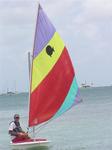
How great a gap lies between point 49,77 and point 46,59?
2.59 ft

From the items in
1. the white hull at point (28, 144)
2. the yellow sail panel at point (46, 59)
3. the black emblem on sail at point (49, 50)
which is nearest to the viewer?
the white hull at point (28, 144)

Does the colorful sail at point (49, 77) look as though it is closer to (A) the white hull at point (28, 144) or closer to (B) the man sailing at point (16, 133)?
(B) the man sailing at point (16, 133)

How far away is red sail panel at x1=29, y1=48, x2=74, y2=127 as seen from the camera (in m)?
24.1

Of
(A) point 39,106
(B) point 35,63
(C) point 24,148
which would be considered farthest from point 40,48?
(C) point 24,148

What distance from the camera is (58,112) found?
2448cm

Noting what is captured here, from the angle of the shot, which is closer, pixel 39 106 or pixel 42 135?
pixel 39 106

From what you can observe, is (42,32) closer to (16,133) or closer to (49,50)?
(49,50)

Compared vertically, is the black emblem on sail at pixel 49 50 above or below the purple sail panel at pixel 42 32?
below

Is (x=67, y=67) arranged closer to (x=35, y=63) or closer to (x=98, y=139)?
(x=35, y=63)

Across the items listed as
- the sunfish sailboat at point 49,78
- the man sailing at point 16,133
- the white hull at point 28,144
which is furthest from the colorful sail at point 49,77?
the white hull at point 28,144

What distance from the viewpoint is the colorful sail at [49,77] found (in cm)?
2378

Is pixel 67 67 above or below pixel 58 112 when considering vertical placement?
above

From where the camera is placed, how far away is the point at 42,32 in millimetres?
23953

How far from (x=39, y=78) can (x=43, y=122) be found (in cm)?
165
